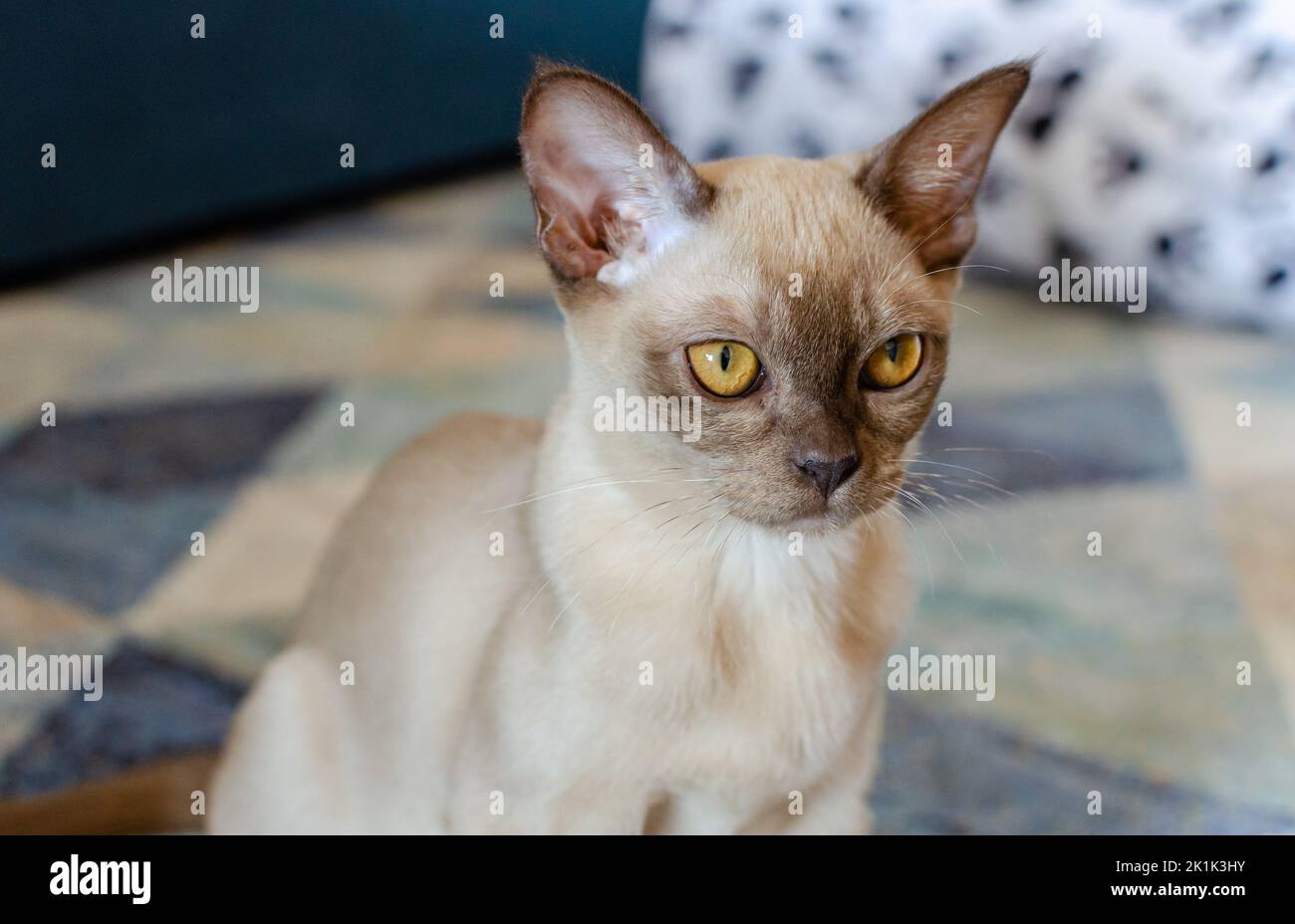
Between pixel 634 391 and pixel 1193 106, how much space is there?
1689 mm

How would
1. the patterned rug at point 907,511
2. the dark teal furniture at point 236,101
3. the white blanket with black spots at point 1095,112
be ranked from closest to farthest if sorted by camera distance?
the patterned rug at point 907,511 < the white blanket with black spots at point 1095,112 < the dark teal furniture at point 236,101

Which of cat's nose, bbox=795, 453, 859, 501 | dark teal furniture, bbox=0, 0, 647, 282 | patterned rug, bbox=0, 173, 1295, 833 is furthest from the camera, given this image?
dark teal furniture, bbox=0, 0, 647, 282

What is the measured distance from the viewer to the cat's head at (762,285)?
87 centimetres

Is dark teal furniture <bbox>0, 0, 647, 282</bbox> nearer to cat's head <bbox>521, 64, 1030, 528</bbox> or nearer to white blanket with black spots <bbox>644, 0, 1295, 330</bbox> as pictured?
white blanket with black spots <bbox>644, 0, 1295, 330</bbox>

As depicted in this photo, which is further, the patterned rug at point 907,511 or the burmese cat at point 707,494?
the patterned rug at point 907,511

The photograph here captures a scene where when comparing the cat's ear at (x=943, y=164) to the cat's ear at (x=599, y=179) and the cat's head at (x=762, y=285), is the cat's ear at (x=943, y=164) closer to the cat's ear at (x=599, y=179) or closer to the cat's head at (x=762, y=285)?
the cat's head at (x=762, y=285)

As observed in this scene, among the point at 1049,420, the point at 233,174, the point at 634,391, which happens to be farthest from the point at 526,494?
the point at 233,174

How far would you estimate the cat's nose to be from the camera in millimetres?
857

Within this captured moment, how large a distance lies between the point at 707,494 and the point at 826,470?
0.09m

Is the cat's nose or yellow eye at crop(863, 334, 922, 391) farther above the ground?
yellow eye at crop(863, 334, 922, 391)

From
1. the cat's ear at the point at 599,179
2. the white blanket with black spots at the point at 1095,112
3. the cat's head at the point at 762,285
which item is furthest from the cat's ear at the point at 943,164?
the white blanket with black spots at the point at 1095,112

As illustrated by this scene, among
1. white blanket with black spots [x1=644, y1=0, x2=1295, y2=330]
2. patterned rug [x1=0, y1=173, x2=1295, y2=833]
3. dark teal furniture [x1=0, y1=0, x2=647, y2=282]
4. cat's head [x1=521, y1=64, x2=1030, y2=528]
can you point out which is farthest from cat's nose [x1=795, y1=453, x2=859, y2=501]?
dark teal furniture [x1=0, y1=0, x2=647, y2=282]

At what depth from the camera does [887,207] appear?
96 centimetres
